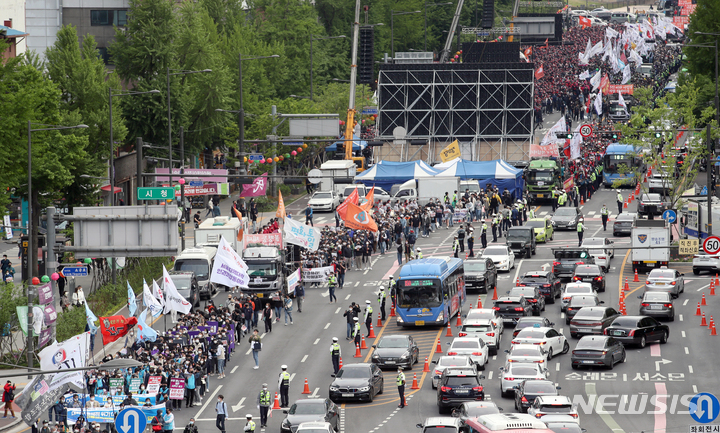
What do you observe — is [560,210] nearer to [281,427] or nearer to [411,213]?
[411,213]

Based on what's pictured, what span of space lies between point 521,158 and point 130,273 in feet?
141

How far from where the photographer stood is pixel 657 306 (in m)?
48.1

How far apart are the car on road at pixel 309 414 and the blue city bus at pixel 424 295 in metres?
13.2

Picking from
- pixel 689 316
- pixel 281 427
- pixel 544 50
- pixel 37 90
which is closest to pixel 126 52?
pixel 37 90

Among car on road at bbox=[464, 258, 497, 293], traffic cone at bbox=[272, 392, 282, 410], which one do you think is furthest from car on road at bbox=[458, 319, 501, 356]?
car on road at bbox=[464, 258, 497, 293]

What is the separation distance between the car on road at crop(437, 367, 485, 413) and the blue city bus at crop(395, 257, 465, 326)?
10478 millimetres

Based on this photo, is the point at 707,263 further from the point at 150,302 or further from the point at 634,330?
the point at 150,302

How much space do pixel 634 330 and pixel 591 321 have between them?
1.93 metres

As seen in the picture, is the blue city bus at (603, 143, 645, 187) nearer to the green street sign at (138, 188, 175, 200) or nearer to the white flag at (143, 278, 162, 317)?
the green street sign at (138, 188, 175, 200)

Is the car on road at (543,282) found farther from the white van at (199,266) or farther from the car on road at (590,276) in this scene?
the white van at (199,266)

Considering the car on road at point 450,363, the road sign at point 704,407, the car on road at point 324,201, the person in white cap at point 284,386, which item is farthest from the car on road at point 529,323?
the car on road at point 324,201

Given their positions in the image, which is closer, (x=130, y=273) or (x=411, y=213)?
(x=130, y=273)

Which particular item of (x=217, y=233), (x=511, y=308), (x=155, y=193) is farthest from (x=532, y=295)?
(x=217, y=233)

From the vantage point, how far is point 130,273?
57.2 m
